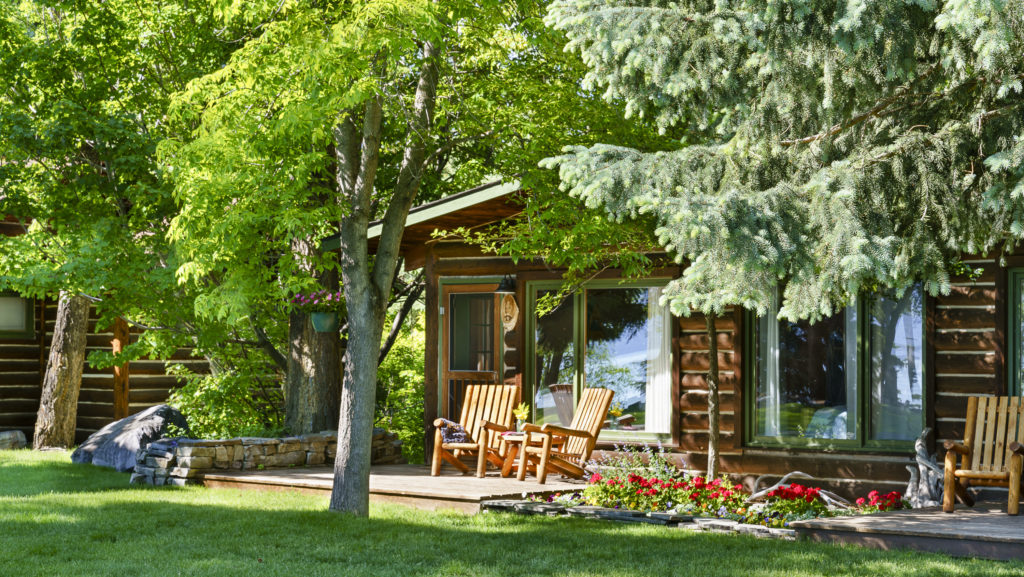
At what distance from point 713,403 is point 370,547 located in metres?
3.41

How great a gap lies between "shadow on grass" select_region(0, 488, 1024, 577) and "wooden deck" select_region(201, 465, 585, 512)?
12.2 inches

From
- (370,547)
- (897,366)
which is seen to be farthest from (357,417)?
(897,366)

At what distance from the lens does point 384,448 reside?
37.3ft

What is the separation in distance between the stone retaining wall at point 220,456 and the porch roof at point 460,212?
196 cm

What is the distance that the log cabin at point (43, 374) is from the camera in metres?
15.2

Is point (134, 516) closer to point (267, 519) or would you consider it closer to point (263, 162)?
point (267, 519)

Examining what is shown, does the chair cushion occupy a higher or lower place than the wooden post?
lower

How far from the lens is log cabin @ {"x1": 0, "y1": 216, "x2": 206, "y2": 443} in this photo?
15.2m

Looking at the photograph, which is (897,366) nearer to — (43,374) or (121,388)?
(121,388)

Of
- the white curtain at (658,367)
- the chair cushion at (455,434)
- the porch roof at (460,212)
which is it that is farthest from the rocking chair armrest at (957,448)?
the chair cushion at (455,434)

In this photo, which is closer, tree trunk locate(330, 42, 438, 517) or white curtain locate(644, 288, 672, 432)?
tree trunk locate(330, 42, 438, 517)

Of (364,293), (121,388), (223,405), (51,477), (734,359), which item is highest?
(364,293)

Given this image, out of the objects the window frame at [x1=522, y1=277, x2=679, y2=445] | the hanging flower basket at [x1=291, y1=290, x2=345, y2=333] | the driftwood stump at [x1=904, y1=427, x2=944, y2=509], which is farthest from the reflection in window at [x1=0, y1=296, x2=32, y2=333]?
the driftwood stump at [x1=904, y1=427, x2=944, y2=509]

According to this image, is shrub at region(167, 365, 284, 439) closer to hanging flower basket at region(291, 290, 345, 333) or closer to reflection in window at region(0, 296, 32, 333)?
hanging flower basket at region(291, 290, 345, 333)
